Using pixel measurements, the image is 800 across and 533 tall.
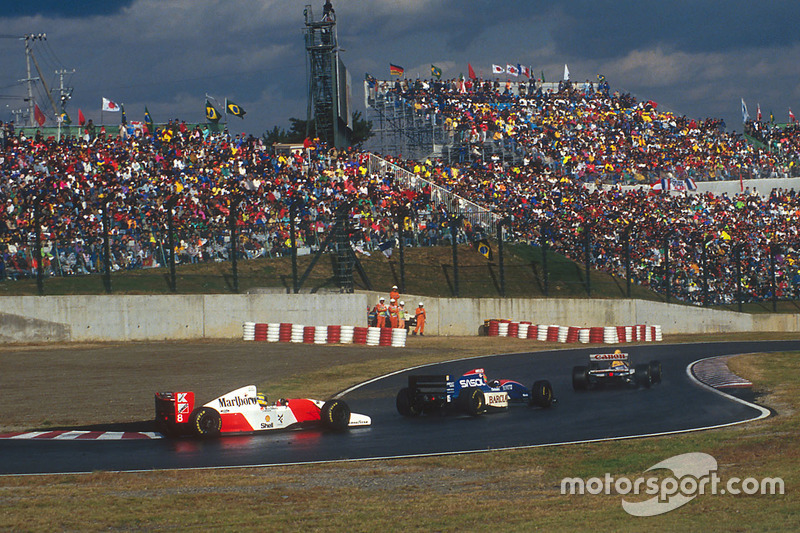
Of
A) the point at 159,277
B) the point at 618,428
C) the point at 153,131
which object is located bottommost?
the point at 618,428

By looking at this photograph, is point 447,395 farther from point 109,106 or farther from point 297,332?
point 109,106

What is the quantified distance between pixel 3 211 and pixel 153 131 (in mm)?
8757

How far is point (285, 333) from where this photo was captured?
30438mm

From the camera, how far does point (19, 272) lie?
2742cm

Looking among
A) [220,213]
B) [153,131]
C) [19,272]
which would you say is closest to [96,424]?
[19,272]

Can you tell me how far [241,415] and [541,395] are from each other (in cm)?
616

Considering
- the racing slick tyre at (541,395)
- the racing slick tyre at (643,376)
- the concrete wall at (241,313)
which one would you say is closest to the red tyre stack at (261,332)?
the concrete wall at (241,313)

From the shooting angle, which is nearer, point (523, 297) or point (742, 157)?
point (523, 297)

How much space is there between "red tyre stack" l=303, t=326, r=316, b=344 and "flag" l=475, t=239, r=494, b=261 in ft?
32.1

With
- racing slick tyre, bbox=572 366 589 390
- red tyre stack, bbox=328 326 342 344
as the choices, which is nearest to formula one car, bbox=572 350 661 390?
racing slick tyre, bbox=572 366 589 390

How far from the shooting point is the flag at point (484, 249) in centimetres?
3794

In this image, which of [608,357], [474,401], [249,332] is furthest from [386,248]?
[474,401]

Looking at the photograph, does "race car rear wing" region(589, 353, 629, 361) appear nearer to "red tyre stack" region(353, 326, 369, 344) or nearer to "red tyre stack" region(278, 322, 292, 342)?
"red tyre stack" region(353, 326, 369, 344)

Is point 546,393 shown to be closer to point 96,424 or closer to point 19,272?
point 96,424
